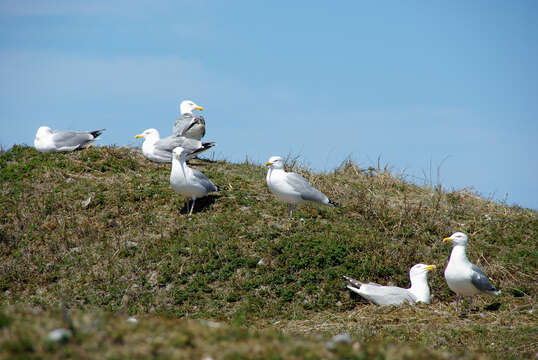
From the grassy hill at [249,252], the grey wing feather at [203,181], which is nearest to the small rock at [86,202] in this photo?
the grassy hill at [249,252]

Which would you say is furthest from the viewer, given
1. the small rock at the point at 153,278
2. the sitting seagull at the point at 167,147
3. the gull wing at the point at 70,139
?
the gull wing at the point at 70,139

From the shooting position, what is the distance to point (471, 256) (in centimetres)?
1105

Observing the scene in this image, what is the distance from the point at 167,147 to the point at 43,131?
11.2ft

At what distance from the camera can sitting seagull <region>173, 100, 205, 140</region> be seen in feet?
50.6

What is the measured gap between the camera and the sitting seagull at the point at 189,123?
607 inches

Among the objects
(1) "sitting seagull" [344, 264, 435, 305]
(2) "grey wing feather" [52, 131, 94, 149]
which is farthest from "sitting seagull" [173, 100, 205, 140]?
(1) "sitting seagull" [344, 264, 435, 305]

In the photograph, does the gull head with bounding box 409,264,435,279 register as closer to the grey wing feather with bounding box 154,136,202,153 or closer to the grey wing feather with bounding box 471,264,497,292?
the grey wing feather with bounding box 471,264,497,292

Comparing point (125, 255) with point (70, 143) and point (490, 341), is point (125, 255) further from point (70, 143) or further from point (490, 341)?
point (490, 341)

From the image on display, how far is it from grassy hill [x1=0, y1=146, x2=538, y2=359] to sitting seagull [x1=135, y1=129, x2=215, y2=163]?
11.5 inches

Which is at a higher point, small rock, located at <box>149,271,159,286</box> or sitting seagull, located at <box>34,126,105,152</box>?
sitting seagull, located at <box>34,126,105,152</box>

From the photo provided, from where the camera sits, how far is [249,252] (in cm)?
1023

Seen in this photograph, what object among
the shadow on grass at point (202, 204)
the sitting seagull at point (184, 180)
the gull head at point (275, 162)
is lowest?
the shadow on grass at point (202, 204)

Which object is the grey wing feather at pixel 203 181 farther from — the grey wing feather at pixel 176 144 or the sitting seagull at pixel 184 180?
the grey wing feather at pixel 176 144

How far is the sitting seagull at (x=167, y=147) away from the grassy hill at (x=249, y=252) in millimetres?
292
